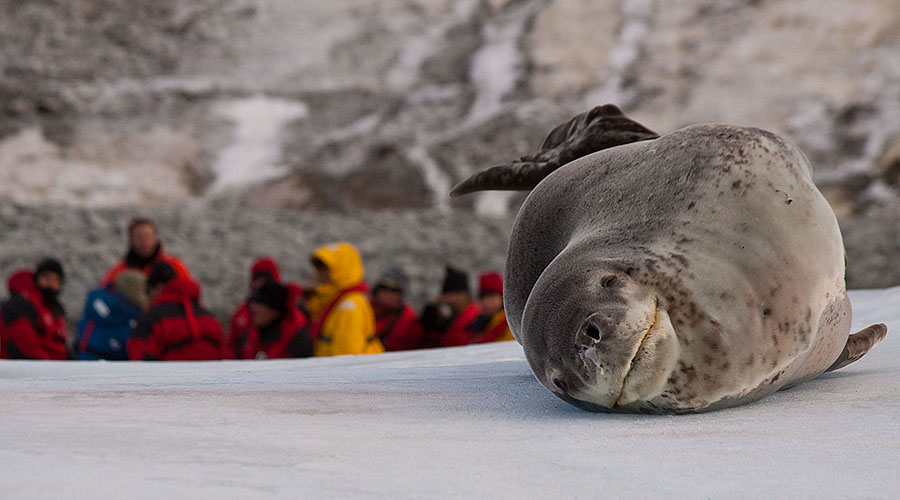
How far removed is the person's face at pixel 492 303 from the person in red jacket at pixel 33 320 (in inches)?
110

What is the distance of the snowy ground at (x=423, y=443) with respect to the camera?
148cm

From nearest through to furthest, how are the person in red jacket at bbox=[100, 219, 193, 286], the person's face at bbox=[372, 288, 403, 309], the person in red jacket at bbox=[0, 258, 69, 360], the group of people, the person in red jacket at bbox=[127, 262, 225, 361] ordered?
the person in red jacket at bbox=[127, 262, 225, 361], the group of people, the person in red jacket at bbox=[0, 258, 69, 360], the person in red jacket at bbox=[100, 219, 193, 286], the person's face at bbox=[372, 288, 403, 309]

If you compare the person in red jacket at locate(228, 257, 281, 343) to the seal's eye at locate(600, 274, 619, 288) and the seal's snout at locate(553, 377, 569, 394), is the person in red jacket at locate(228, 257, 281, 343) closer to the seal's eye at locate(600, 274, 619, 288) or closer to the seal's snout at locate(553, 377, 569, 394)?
the seal's snout at locate(553, 377, 569, 394)

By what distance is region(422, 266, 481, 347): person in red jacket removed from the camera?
6891 millimetres

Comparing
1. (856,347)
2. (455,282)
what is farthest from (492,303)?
(856,347)

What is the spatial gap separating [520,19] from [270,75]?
14.7 ft

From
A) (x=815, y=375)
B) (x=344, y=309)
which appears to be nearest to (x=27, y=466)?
(x=815, y=375)

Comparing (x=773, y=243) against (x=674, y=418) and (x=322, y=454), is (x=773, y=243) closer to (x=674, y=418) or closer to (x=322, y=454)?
(x=674, y=418)

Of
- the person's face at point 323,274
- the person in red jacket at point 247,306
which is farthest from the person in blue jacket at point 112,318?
the person's face at point 323,274

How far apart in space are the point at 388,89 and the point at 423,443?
15.5 metres

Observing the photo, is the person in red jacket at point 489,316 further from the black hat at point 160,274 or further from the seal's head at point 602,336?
the seal's head at point 602,336

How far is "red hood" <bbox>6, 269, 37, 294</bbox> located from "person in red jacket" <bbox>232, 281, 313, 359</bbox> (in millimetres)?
1713

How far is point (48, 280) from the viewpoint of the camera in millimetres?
6625

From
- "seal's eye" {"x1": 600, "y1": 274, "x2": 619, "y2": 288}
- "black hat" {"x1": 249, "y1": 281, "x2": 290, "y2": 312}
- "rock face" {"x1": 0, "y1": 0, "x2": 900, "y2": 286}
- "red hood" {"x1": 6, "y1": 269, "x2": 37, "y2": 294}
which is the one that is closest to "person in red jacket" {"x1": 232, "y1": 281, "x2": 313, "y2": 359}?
"black hat" {"x1": 249, "y1": 281, "x2": 290, "y2": 312}
